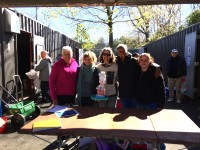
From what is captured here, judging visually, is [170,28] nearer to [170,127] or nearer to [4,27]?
[4,27]

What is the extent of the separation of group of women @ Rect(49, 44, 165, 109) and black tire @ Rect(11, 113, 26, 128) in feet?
5.16

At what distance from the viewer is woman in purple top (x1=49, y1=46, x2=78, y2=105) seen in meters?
4.43

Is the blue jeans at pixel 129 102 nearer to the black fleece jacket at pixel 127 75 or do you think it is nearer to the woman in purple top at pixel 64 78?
the black fleece jacket at pixel 127 75

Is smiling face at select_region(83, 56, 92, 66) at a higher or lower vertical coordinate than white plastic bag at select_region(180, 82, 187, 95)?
higher

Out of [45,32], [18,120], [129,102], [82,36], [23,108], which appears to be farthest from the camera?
[82,36]

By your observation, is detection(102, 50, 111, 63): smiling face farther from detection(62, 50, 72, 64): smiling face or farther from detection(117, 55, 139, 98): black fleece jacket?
detection(62, 50, 72, 64): smiling face

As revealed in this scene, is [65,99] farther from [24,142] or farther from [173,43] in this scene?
[173,43]

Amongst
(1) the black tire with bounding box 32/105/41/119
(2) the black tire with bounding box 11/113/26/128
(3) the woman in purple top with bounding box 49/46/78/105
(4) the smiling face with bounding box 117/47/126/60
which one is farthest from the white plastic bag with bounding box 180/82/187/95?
(3) the woman in purple top with bounding box 49/46/78/105

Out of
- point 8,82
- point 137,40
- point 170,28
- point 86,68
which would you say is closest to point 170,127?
point 86,68

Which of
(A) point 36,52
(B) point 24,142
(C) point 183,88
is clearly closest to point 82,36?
(A) point 36,52

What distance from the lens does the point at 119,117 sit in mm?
3430

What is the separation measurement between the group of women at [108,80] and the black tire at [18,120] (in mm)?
1573

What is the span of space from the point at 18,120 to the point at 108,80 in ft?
8.16

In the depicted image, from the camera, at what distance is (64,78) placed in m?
4.43
